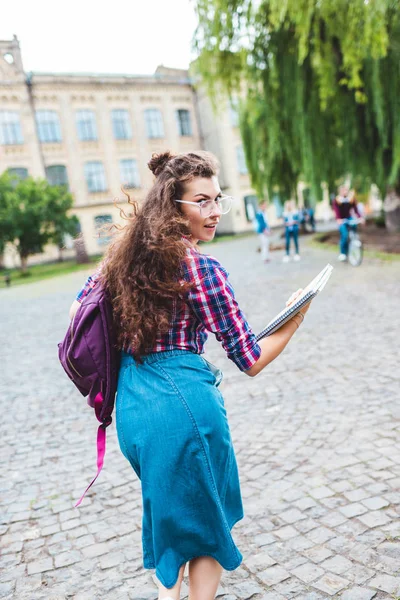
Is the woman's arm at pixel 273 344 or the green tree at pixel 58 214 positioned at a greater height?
the green tree at pixel 58 214

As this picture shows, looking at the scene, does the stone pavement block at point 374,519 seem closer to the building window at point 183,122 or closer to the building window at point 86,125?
the building window at point 86,125

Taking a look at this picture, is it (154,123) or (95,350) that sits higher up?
(154,123)

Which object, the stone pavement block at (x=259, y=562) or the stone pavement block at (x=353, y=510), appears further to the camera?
the stone pavement block at (x=353, y=510)

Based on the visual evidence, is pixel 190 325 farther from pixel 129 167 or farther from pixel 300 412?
pixel 129 167

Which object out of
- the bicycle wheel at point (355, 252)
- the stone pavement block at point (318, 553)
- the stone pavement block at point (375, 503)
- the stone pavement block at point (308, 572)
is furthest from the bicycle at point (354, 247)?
the stone pavement block at point (308, 572)

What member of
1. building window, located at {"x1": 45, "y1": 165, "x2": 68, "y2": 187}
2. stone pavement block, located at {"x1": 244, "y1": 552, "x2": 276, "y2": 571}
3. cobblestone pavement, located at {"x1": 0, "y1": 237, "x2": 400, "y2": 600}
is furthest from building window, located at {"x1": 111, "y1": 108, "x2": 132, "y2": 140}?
stone pavement block, located at {"x1": 244, "y1": 552, "x2": 276, "y2": 571}

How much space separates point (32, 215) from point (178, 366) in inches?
1099

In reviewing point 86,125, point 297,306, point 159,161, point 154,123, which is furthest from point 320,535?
point 154,123

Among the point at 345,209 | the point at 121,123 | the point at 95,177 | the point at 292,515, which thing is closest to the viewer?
the point at 292,515

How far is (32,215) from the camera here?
2761 centimetres

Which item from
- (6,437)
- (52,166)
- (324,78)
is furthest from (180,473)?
(52,166)

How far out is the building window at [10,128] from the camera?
31828 mm

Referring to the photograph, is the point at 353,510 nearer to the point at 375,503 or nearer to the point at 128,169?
the point at 375,503

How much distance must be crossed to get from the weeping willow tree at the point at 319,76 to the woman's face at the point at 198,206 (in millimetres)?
9757
